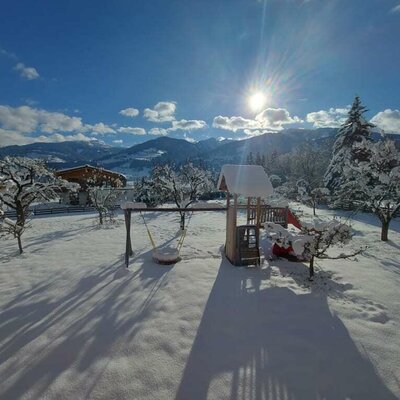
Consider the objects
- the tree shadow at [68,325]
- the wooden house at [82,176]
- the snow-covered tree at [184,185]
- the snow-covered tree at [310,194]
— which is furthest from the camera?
the wooden house at [82,176]

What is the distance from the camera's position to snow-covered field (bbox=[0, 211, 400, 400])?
4.05 metres

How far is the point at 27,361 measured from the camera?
14.9ft

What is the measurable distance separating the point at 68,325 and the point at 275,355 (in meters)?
4.35

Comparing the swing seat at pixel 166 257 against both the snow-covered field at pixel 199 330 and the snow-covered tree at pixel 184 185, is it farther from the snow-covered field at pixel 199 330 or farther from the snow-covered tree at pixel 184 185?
the snow-covered tree at pixel 184 185

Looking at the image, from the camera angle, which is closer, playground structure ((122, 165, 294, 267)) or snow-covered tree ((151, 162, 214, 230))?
playground structure ((122, 165, 294, 267))

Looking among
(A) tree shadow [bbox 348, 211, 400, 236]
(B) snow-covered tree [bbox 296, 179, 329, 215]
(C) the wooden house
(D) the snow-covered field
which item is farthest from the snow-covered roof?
(C) the wooden house

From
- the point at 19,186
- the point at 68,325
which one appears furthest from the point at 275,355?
the point at 19,186

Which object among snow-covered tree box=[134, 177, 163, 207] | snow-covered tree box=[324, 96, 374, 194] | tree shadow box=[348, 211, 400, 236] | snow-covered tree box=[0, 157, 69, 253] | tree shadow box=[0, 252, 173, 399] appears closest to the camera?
tree shadow box=[0, 252, 173, 399]

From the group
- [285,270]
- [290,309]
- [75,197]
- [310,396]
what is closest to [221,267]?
[285,270]

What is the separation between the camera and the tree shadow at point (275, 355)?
396 centimetres

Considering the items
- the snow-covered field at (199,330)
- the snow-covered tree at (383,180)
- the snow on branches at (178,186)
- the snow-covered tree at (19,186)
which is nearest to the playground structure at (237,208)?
the snow-covered field at (199,330)

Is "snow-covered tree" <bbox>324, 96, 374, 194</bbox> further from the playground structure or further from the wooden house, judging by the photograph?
the wooden house

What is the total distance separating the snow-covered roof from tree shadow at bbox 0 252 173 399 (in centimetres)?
401

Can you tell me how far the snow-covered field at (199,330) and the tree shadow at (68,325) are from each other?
3 cm
